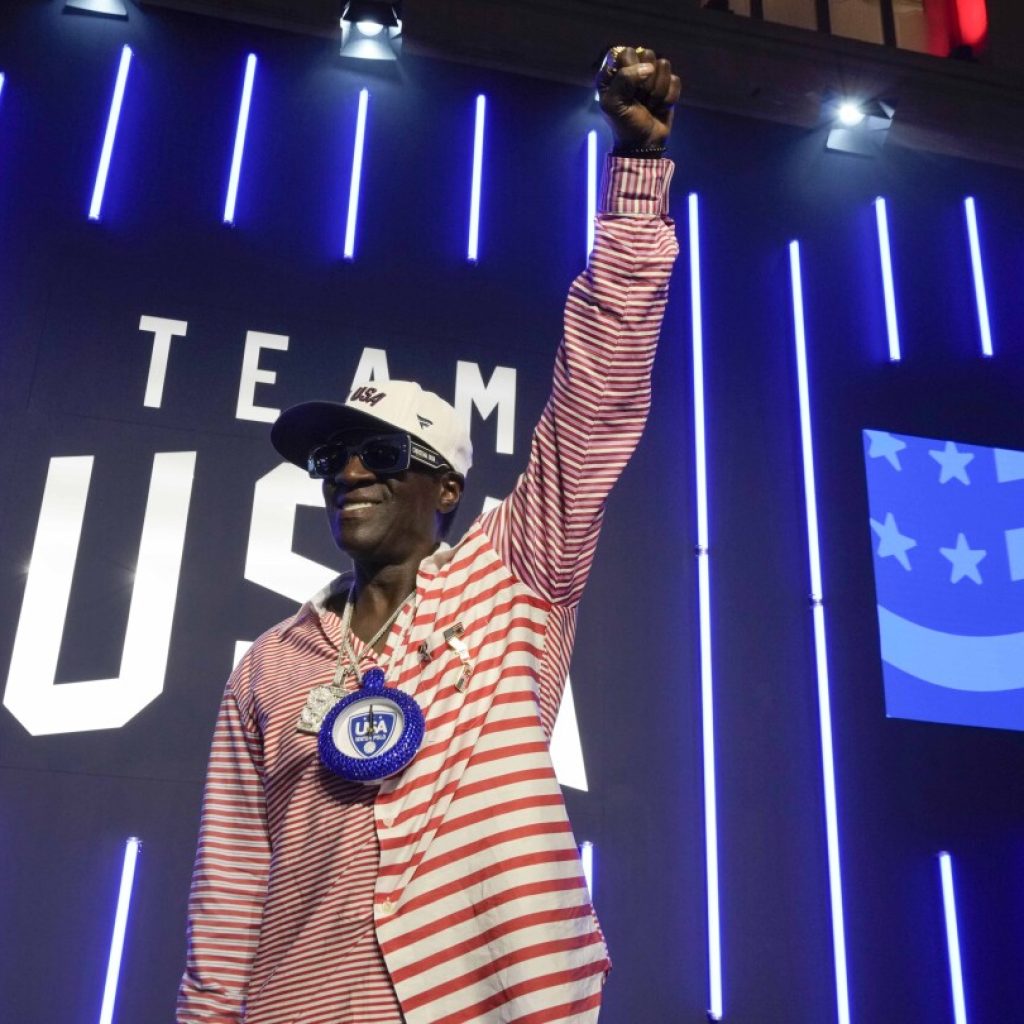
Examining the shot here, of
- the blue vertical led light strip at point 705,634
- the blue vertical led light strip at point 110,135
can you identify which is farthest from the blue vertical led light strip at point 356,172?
the blue vertical led light strip at point 705,634

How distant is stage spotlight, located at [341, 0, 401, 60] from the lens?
4.01 m

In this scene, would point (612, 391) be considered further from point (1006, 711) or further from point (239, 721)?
point (1006, 711)

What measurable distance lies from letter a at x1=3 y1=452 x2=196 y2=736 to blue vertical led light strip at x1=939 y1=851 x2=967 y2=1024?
2.08 m

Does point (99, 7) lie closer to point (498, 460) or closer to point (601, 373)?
point (498, 460)

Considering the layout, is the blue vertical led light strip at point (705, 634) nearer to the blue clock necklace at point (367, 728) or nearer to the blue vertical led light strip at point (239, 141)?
the blue vertical led light strip at point (239, 141)

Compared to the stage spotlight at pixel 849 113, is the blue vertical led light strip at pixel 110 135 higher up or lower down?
lower down

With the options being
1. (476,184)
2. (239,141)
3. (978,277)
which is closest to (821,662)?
(978,277)

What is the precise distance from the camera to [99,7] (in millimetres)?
3941

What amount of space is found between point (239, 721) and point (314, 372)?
2092 mm

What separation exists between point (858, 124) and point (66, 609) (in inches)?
122

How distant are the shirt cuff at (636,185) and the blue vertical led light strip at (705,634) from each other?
7.20 ft

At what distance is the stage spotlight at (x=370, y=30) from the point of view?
13.2ft

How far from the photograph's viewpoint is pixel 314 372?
11.5ft

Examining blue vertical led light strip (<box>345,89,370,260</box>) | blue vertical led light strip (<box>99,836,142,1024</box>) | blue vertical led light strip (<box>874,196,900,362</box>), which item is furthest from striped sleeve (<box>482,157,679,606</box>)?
blue vertical led light strip (<box>874,196,900,362</box>)
